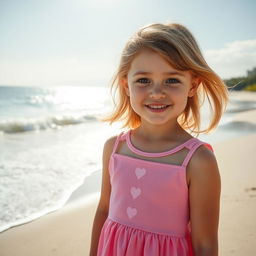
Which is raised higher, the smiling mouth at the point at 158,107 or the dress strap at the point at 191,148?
the smiling mouth at the point at 158,107

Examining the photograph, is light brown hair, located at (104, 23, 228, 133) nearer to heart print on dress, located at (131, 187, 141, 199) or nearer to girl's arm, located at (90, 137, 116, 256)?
girl's arm, located at (90, 137, 116, 256)

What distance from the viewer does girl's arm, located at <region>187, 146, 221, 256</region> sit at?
5.37 ft

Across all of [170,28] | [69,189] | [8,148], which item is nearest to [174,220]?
[170,28]

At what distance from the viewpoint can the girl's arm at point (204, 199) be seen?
1.64 m

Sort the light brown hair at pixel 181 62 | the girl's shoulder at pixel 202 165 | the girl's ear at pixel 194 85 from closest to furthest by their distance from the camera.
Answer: the girl's shoulder at pixel 202 165
the light brown hair at pixel 181 62
the girl's ear at pixel 194 85

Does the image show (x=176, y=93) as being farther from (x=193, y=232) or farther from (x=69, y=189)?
(x=69, y=189)

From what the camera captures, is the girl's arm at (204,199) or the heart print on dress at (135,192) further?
the heart print on dress at (135,192)

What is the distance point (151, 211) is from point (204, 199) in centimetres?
30

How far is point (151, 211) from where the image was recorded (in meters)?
1.78

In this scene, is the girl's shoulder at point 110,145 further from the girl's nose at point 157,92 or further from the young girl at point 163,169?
the girl's nose at point 157,92

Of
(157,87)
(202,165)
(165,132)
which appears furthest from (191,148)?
(157,87)

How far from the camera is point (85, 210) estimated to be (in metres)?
3.92

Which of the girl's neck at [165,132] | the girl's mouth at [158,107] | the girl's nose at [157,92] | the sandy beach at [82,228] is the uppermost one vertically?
the girl's nose at [157,92]

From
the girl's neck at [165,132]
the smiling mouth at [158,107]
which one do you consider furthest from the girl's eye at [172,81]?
the girl's neck at [165,132]
